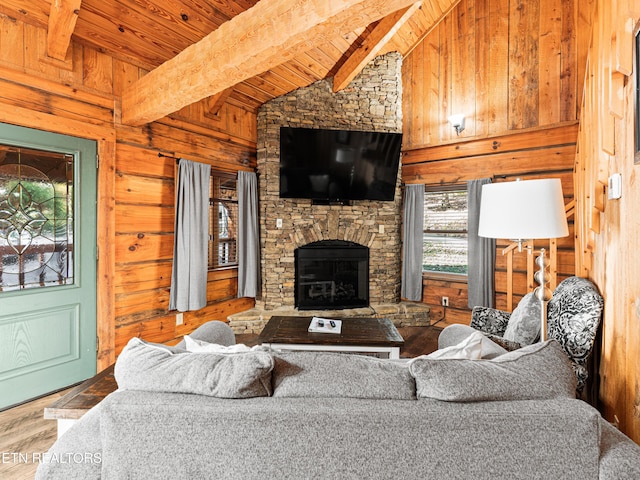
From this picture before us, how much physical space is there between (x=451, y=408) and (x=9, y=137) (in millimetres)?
3188

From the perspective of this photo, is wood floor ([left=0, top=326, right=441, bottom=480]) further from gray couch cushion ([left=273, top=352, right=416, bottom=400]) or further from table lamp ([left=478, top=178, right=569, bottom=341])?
table lamp ([left=478, top=178, right=569, bottom=341])

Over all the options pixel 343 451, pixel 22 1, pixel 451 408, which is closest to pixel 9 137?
pixel 22 1

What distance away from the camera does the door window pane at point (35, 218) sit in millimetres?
2500

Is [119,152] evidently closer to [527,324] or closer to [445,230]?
[527,324]

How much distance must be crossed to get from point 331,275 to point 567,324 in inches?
116

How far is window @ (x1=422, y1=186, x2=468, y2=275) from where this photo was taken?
4.77 meters

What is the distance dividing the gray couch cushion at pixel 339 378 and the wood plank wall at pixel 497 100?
375 cm

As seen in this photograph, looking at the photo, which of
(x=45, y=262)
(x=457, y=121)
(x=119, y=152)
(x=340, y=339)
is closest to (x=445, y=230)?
(x=457, y=121)

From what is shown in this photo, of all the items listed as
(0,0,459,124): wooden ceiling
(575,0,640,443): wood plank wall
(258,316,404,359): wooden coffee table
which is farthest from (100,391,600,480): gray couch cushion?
(0,0,459,124): wooden ceiling

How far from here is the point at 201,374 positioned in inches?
43.1

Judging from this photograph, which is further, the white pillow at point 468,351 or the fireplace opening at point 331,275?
the fireplace opening at point 331,275

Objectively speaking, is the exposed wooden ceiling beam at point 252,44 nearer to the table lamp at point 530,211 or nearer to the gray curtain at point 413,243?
the table lamp at point 530,211

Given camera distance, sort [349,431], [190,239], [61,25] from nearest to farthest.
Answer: [349,431] → [61,25] → [190,239]

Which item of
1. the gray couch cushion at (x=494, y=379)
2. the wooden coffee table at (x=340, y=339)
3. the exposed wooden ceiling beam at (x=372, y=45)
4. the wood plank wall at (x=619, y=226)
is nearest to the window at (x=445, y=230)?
the exposed wooden ceiling beam at (x=372, y=45)
